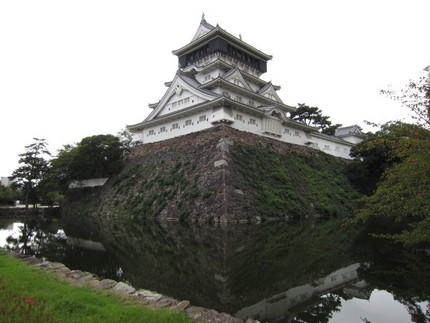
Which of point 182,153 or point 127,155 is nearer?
point 182,153

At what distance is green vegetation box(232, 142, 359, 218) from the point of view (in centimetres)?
1830

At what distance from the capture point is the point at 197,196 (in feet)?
58.4

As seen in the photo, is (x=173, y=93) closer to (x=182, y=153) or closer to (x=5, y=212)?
(x=182, y=153)

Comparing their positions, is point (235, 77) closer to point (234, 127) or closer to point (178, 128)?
point (234, 127)

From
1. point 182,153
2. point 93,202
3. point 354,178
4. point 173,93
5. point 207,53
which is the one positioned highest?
point 207,53

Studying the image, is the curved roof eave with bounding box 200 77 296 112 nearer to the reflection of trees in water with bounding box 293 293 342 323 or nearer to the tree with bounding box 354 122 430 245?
the tree with bounding box 354 122 430 245

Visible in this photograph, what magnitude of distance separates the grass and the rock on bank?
1091 centimetres

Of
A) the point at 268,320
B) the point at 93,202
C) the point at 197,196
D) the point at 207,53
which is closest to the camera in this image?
the point at 268,320

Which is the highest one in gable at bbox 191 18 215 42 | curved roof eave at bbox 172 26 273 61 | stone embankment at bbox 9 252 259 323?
gable at bbox 191 18 215 42

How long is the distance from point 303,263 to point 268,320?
11.3 feet

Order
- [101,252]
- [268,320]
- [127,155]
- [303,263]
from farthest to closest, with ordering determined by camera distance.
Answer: [127,155]
[101,252]
[303,263]
[268,320]

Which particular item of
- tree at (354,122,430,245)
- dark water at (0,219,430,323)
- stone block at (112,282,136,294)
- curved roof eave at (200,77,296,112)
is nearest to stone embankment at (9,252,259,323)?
stone block at (112,282,136,294)

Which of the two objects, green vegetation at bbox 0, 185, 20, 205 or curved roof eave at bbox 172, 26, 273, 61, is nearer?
curved roof eave at bbox 172, 26, 273, 61

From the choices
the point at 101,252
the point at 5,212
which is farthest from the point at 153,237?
the point at 5,212
